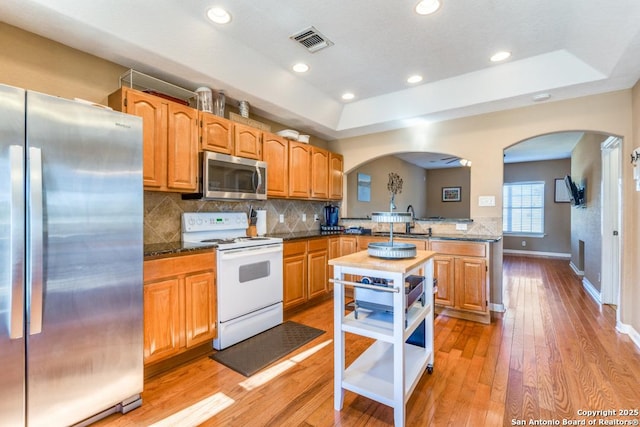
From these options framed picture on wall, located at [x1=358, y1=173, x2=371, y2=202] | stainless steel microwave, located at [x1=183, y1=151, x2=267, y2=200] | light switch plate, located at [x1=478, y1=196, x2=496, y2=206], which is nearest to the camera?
stainless steel microwave, located at [x1=183, y1=151, x2=267, y2=200]

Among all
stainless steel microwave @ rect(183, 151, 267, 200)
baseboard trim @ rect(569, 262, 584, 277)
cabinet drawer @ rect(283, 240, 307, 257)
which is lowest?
baseboard trim @ rect(569, 262, 584, 277)

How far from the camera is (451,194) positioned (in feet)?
30.8

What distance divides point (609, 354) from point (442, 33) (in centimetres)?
304

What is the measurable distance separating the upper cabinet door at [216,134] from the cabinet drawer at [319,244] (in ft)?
4.82

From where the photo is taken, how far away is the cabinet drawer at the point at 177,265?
210cm

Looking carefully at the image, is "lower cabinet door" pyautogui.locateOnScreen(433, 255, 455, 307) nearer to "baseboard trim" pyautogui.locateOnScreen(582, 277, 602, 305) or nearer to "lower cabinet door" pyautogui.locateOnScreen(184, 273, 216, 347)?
"baseboard trim" pyautogui.locateOnScreen(582, 277, 602, 305)

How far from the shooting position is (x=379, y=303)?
1.78m

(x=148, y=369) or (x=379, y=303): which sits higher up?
(x=379, y=303)

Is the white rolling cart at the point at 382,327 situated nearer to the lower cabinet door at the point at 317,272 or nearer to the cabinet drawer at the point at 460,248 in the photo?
the cabinet drawer at the point at 460,248

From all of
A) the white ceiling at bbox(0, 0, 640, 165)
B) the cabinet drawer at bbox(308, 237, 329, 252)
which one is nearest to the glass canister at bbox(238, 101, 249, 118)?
the white ceiling at bbox(0, 0, 640, 165)

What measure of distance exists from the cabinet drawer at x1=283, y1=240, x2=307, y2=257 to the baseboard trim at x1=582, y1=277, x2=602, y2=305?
393cm

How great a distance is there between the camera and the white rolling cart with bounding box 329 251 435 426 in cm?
160

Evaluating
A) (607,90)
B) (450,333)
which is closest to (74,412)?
(450,333)

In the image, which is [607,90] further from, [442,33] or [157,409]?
[157,409]
